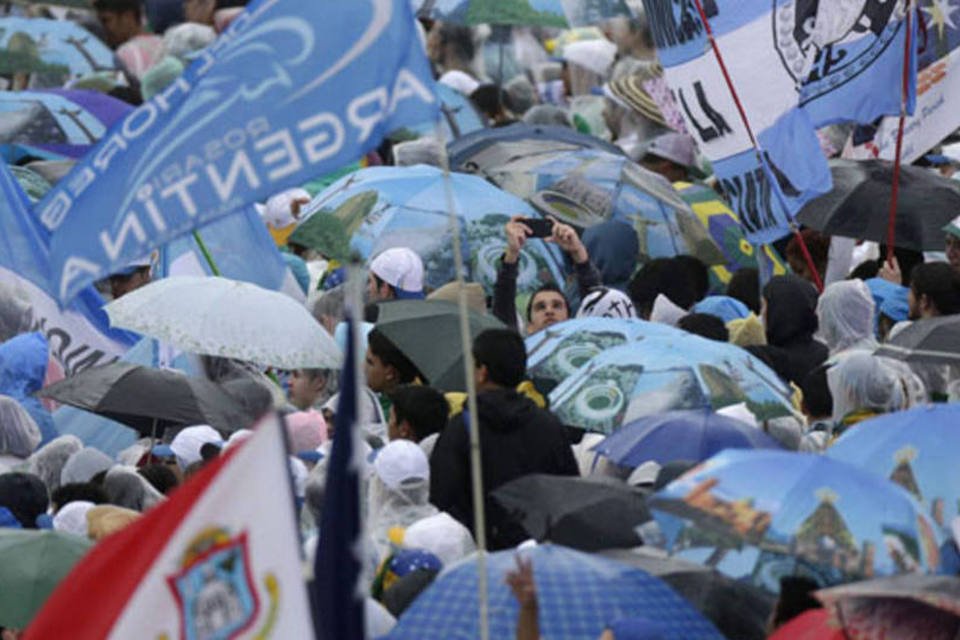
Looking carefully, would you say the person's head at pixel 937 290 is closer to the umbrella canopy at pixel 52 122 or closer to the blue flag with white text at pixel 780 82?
the blue flag with white text at pixel 780 82

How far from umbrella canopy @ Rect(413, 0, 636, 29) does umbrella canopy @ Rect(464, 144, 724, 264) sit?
2.78 metres

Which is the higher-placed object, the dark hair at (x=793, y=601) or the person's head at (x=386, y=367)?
the dark hair at (x=793, y=601)

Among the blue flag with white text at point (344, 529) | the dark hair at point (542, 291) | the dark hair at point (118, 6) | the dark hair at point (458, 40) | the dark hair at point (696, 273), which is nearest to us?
the blue flag with white text at point (344, 529)

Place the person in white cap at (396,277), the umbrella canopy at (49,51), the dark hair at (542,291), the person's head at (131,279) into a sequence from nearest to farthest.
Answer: the dark hair at (542,291) → the person in white cap at (396,277) → the person's head at (131,279) → the umbrella canopy at (49,51)

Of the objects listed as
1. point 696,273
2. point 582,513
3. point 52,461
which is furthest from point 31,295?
point 582,513

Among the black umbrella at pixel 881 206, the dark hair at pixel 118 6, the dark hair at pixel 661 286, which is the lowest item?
the dark hair at pixel 118 6

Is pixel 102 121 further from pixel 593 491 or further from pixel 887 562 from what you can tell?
pixel 887 562

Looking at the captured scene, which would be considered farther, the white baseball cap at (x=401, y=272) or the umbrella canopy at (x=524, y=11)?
the umbrella canopy at (x=524, y=11)

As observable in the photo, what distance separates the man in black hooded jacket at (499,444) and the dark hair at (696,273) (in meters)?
3.10

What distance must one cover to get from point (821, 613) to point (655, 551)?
1.00m

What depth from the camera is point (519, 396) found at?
10672 millimetres

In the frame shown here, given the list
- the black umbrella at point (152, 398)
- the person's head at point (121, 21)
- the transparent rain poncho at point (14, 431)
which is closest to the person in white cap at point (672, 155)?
the black umbrella at point (152, 398)

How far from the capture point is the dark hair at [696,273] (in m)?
13.8

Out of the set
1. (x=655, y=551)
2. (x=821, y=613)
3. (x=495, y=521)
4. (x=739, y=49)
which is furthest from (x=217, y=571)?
(x=739, y=49)
